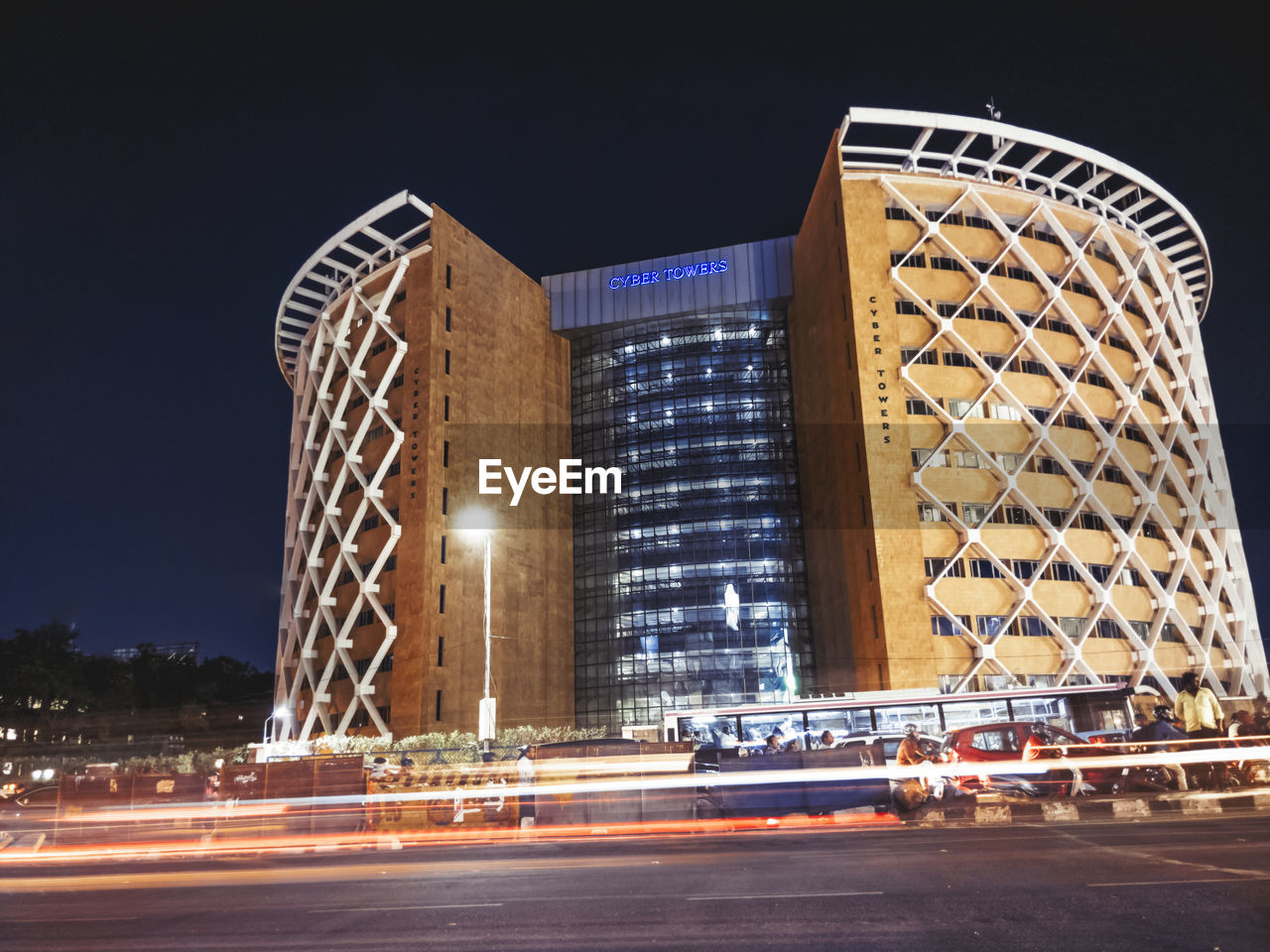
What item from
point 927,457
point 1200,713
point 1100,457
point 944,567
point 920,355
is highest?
point 920,355

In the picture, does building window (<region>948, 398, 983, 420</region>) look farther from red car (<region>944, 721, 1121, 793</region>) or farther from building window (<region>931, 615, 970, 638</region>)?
red car (<region>944, 721, 1121, 793</region>)

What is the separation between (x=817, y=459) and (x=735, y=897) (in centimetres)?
4450

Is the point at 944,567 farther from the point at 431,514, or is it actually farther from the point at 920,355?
the point at 431,514

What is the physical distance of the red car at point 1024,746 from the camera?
18.2 meters

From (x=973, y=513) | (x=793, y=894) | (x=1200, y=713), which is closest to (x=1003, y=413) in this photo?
(x=973, y=513)

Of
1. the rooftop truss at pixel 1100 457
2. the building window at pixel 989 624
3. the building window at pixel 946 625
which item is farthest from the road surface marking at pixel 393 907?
the building window at pixel 989 624

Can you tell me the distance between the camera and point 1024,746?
18578 mm

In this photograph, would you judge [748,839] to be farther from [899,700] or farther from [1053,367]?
[1053,367]

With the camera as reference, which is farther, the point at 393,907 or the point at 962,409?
the point at 962,409

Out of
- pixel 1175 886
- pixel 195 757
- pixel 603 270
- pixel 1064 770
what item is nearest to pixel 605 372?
pixel 603 270

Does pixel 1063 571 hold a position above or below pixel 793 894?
above

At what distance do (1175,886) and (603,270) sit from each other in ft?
184

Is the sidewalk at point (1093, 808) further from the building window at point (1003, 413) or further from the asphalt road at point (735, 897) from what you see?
the building window at point (1003, 413)

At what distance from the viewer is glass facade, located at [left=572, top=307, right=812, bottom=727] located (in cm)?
5378
